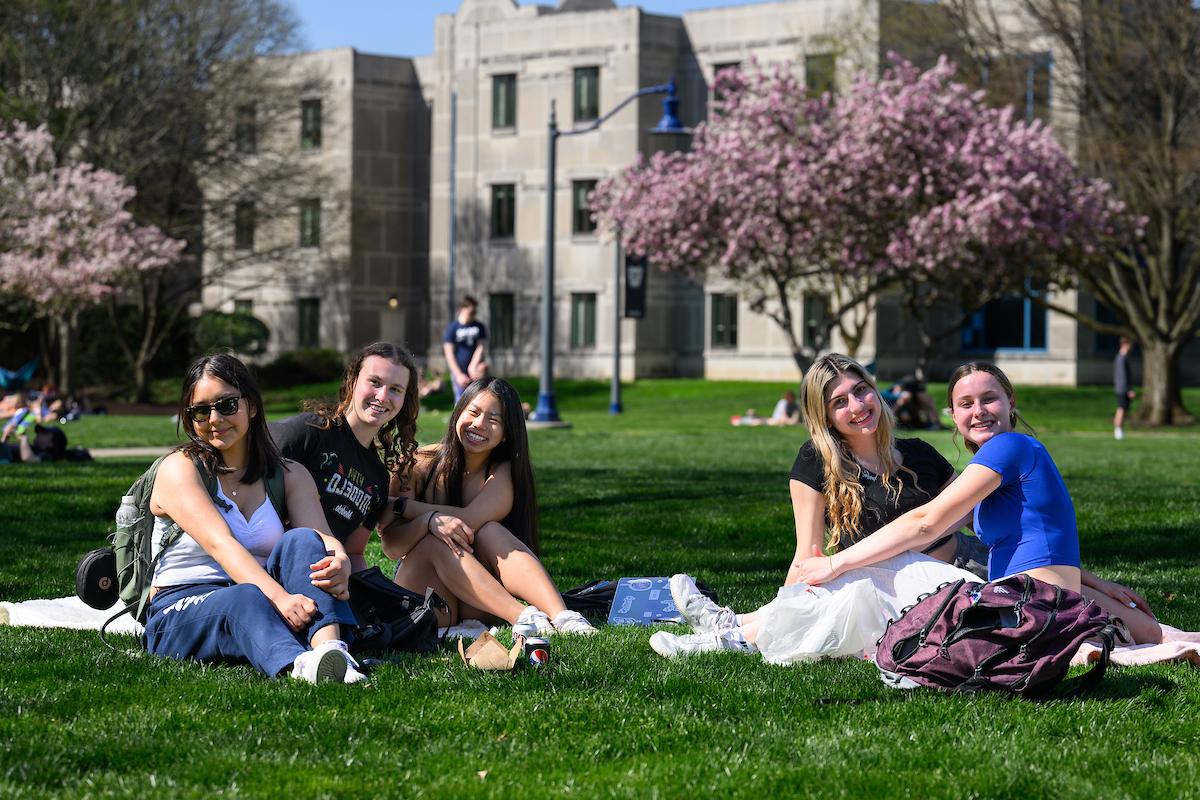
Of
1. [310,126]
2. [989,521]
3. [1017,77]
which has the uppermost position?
[310,126]

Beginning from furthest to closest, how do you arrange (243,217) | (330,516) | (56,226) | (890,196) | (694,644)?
(243,217), (56,226), (890,196), (330,516), (694,644)

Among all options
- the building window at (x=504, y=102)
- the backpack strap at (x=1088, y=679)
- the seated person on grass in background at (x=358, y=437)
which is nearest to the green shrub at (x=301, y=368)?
→ the building window at (x=504, y=102)

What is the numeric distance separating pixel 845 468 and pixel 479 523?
1810 mm

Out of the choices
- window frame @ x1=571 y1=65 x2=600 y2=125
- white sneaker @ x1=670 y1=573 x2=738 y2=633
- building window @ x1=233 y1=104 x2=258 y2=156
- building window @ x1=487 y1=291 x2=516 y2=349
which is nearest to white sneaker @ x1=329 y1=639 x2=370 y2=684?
white sneaker @ x1=670 y1=573 x2=738 y2=633

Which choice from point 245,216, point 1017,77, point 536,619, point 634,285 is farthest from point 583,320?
point 536,619

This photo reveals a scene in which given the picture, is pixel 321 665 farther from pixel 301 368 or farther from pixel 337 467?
pixel 301 368

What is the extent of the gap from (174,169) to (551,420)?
60.3 feet

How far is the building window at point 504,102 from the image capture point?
47000 mm

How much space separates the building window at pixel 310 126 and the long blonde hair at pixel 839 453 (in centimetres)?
4497

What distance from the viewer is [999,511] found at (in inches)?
245

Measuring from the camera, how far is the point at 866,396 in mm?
6605

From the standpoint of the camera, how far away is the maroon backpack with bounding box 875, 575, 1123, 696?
210 inches

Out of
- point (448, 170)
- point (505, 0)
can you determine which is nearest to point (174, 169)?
point (448, 170)

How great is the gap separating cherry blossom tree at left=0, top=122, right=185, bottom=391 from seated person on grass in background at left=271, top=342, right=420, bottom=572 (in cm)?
3065
